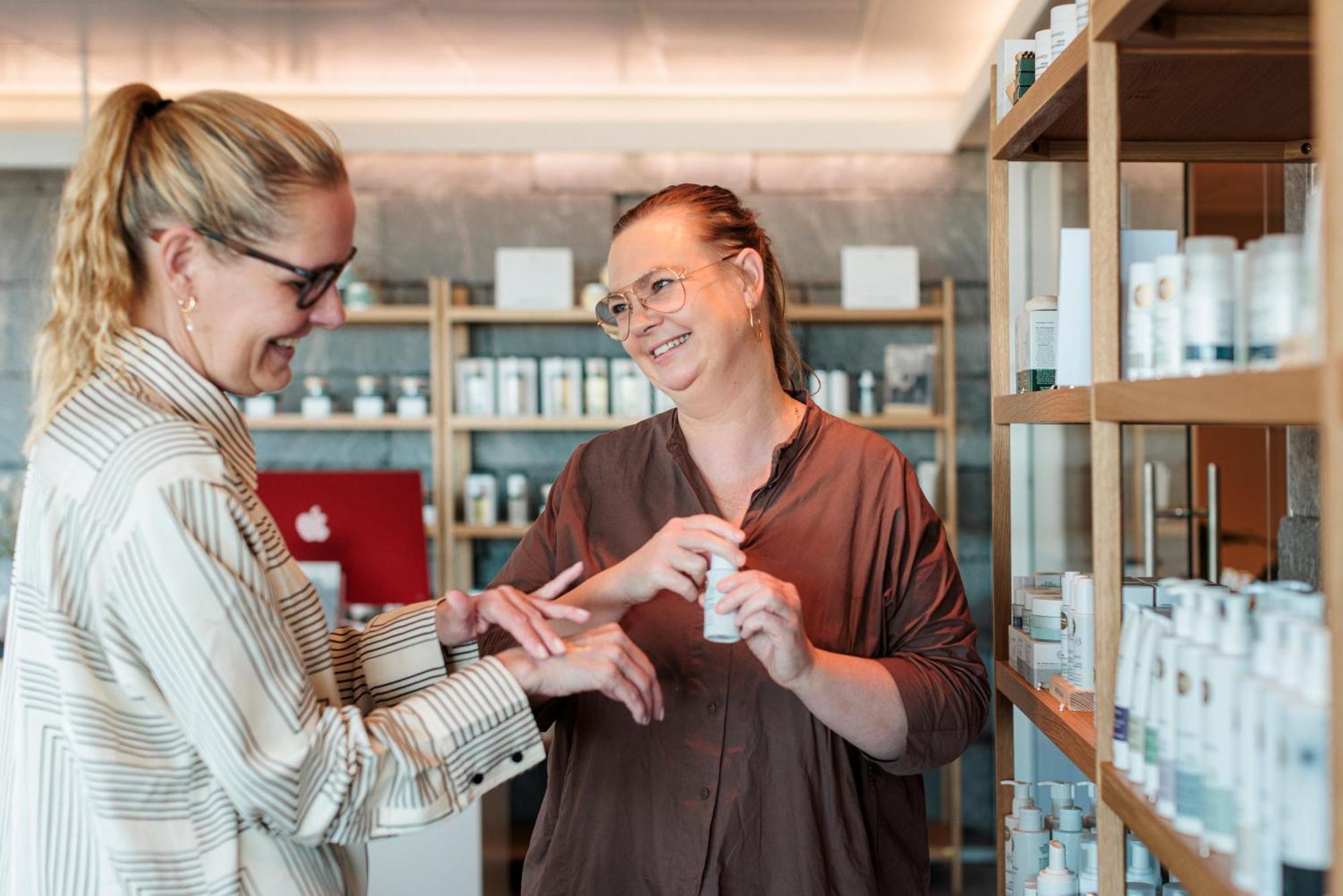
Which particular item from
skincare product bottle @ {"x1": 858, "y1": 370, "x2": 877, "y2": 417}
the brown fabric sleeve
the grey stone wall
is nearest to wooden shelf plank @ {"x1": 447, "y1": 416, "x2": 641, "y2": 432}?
the grey stone wall

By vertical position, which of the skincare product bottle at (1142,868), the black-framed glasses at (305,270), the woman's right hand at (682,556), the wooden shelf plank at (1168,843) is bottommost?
the skincare product bottle at (1142,868)

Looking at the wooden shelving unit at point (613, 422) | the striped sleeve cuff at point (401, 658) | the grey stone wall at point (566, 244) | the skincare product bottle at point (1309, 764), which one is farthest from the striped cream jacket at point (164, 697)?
the grey stone wall at point (566, 244)

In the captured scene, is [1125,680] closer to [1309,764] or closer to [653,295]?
[1309,764]

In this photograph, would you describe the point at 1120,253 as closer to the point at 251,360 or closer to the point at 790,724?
the point at 790,724

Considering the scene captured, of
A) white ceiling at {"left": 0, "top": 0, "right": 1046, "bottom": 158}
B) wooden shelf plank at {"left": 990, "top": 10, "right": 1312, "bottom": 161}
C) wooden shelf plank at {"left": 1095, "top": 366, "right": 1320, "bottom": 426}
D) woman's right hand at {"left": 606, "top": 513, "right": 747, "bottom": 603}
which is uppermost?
white ceiling at {"left": 0, "top": 0, "right": 1046, "bottom": 158}

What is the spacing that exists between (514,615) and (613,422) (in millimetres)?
3051

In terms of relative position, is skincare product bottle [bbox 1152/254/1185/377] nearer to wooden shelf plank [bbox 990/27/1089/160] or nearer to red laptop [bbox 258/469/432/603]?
wooden shelf plank [bbox 990/27/1089/160]

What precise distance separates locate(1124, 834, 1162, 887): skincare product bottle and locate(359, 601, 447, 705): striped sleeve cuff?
88cm

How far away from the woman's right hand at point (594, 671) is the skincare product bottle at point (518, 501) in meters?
3.25

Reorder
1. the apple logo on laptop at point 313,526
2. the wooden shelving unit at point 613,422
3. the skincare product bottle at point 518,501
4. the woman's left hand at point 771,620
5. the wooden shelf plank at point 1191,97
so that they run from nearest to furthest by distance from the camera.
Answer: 1. the wooden shelf plank at point 1191,97
2. the woman's left hand at point 771,620
3. the apple logo on laptop at point 313,526
4. the wooden shelving unit at point 613,422
5. the skincare product bottle at point 518,501

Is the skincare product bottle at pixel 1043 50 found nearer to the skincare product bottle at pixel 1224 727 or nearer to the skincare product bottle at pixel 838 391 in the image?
the skincare product bottle at pixel 1224 727

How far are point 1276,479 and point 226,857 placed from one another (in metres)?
2.37

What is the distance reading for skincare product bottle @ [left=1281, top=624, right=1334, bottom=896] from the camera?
83 centimetres

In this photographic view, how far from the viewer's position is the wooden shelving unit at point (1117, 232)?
0.76 m
